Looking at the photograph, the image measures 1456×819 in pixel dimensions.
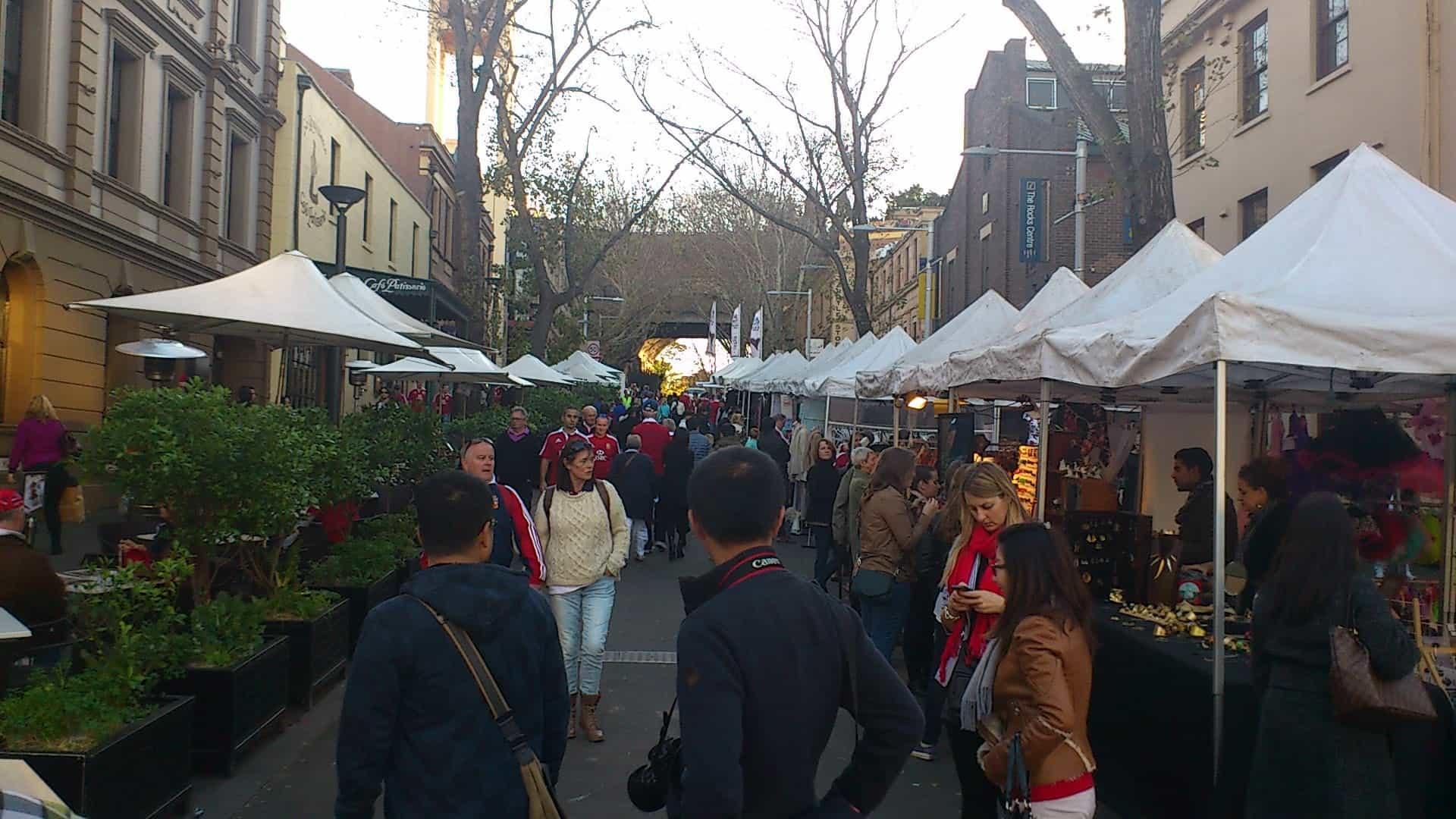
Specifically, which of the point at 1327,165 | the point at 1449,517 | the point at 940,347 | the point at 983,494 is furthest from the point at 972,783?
the point at 1327,165

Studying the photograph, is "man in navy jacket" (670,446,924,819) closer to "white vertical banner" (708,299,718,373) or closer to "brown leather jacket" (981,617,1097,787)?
"brown leather jacket" (981,617,1097,787)

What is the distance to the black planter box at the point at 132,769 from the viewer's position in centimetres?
455

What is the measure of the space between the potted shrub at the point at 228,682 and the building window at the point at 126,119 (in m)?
15.5

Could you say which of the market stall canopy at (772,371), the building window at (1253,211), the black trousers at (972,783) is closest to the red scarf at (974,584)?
the black trousers at (972,783)

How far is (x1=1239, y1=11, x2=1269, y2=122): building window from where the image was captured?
19344 millimetres

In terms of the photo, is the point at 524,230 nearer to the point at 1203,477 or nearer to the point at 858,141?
the point at 858,141

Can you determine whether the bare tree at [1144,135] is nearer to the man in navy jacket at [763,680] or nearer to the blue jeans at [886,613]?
the blue jeans at [886,613]

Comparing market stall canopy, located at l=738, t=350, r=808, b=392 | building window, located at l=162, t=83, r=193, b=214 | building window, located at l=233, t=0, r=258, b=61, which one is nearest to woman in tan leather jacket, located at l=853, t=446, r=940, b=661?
market stall canopy, located at l=738, t=350, r=808, b=392

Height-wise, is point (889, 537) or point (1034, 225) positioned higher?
point (1034, 225)

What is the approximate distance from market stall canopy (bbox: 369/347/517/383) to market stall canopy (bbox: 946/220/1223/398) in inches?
432

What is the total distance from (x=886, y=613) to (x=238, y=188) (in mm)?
21531

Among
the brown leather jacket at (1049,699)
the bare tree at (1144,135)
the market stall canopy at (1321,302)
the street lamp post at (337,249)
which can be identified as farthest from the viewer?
the street lamp post at (337,249)

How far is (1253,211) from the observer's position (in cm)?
2011

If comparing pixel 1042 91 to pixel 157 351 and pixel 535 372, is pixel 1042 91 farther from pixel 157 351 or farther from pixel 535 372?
pixel 157 351
